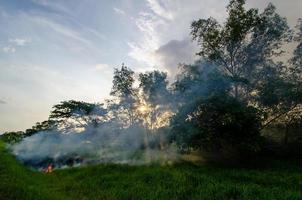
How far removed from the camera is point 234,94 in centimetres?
3259

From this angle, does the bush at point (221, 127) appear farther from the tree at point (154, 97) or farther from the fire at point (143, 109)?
the fire at point (143, 109)

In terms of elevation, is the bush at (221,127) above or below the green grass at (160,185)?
above

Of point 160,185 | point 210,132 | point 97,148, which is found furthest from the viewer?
point 97,148

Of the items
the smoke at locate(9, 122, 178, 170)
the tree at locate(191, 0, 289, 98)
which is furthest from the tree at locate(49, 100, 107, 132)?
the tree at locate(191, 0, 289, 98)

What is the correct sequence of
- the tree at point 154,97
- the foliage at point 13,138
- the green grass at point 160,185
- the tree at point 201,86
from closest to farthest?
the green grass at point 160,185 → the tree at point 201,86 → the tree at point 154,97 → the foliage at point 13,138

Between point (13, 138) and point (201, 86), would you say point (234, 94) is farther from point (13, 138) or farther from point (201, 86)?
point (13, 138)

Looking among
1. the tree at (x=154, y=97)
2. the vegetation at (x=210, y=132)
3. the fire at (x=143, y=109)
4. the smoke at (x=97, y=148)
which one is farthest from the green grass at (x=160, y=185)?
the fire at (x=143, y=109)

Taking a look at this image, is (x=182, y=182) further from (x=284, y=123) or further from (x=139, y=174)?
(x=284, y=123)

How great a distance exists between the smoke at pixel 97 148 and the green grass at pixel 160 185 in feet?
17.6

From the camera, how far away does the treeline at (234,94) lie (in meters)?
25.4

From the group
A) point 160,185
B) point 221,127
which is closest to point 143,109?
point 221,127

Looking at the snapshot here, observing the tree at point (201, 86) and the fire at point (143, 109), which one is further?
the fire at point (143, 109)

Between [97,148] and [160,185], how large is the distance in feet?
74.1

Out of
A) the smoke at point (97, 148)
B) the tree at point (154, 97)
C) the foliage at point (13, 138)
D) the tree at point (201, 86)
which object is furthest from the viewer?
the foliage at point (13, 138)
